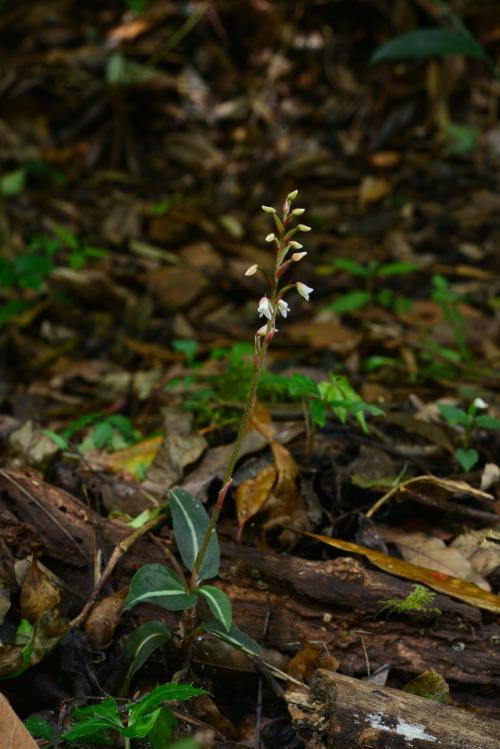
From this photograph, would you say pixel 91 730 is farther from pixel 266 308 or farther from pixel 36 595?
pixel 266 308

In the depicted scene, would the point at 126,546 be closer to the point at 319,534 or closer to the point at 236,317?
the point at 319,534

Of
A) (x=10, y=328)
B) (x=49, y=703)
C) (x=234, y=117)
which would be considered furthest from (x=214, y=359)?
(x=234, y=117)

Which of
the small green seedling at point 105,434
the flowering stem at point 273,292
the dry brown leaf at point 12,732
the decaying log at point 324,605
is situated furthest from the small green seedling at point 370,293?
the dry brown leaf at point 12,732

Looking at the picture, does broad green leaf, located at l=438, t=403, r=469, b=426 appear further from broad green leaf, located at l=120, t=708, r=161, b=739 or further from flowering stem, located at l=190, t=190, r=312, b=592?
broad green leaf, located at l=120, t=708, r=161, b=739

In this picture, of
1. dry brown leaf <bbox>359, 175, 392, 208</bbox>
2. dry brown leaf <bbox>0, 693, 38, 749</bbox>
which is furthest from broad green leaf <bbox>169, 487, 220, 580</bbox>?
dry brown leaf <bbox>359, 175, 392, 208</bbox>

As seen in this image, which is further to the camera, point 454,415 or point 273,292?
point 454,415

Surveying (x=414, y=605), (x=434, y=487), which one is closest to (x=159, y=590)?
(x=414, y=605)
